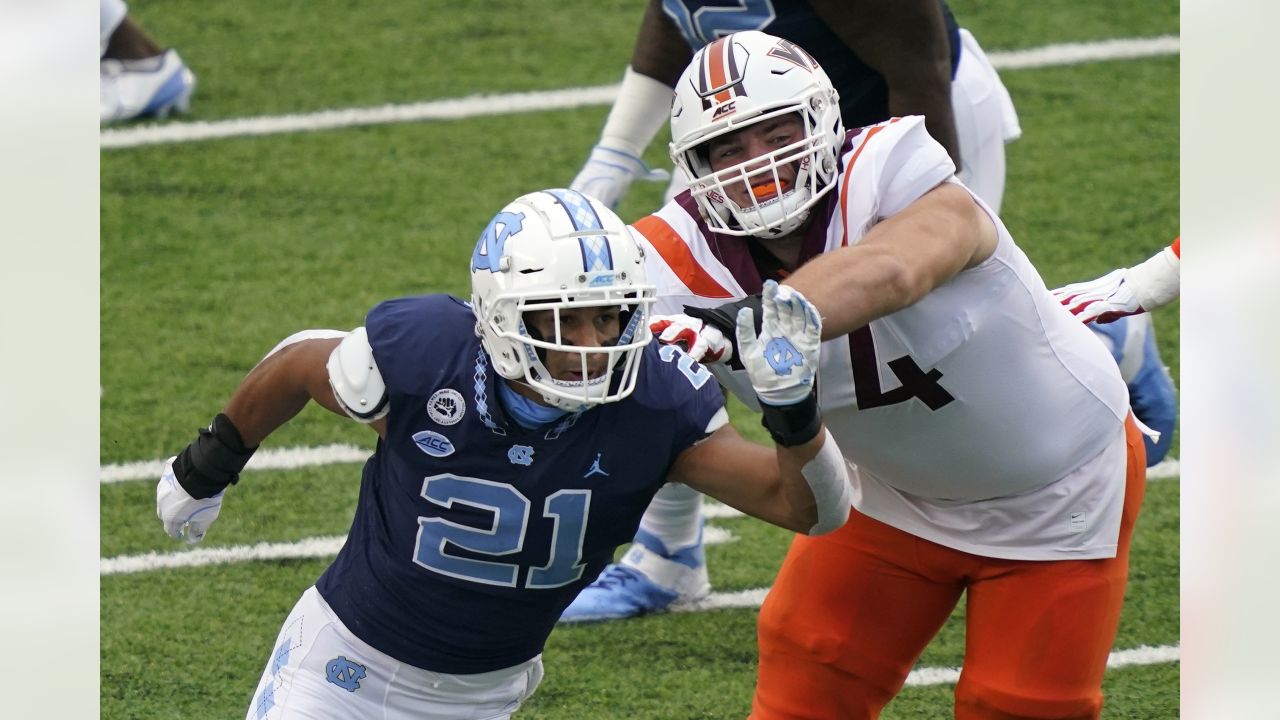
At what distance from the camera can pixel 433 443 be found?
2.28 metres

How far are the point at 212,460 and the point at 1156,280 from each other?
1.58 m

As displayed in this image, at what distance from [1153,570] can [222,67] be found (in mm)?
4637

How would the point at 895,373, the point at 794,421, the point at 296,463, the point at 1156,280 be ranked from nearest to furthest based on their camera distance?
the point at 794,421, the point at 895,373, the point at 1156,280, the point at 296,463

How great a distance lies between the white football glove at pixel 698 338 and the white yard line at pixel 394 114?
15.4 feet

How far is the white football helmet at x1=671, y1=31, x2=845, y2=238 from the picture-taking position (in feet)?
7.30

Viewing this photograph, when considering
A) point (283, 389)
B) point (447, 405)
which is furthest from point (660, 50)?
point (447, 405)

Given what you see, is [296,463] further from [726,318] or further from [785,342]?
[785,342]

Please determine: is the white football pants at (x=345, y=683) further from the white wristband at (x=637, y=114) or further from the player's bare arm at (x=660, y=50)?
the player's bare arm at (x=660, y=50)

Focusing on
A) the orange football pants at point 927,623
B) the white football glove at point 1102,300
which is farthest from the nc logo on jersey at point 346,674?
the white football glove at point 1102,300

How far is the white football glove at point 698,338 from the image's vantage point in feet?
6.41


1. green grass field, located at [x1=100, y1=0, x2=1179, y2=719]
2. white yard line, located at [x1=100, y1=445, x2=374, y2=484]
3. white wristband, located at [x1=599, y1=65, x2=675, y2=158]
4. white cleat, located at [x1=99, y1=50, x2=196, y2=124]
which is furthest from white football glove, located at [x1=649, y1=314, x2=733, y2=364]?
white cleat, located at [x1=99, y1=50, x2=196, y2=124]

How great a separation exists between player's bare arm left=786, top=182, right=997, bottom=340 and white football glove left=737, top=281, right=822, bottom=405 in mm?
92
